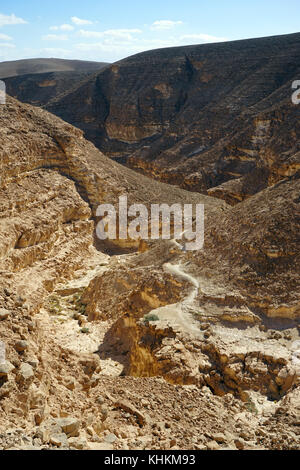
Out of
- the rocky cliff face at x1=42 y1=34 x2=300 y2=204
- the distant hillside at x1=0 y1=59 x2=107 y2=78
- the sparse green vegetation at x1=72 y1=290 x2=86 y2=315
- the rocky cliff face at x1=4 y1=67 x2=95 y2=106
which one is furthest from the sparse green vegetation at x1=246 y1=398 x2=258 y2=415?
the distant hillside at x1=0 y1=59 x2=107 y2=78

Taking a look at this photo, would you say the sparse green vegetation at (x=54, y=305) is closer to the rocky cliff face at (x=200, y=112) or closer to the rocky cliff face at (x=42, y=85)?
the rocky cliff face at (x=200, y=112)

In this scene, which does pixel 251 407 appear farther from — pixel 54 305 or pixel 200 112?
pixel 200 112

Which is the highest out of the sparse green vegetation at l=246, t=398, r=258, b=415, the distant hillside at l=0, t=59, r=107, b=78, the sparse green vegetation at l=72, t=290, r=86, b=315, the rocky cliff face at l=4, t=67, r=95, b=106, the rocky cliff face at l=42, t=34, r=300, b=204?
the distant hillside at l=0, t=59, r=107, b=78

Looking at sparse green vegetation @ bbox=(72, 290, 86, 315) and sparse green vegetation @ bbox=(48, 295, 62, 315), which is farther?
sparse green vegetation @ bbox=(72, 290, 86, 315)

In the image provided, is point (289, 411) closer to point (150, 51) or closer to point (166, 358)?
point (166, 358)

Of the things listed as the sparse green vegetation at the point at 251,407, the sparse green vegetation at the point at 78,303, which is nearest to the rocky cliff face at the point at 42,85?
the sparse green vegetation at the point at 78,303

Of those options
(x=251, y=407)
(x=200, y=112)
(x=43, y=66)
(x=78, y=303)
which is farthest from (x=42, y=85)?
(x=251, y=407)

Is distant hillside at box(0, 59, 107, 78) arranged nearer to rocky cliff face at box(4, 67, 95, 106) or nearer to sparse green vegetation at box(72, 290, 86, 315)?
rocky cliff face at box(4, 67, 95, 106)
